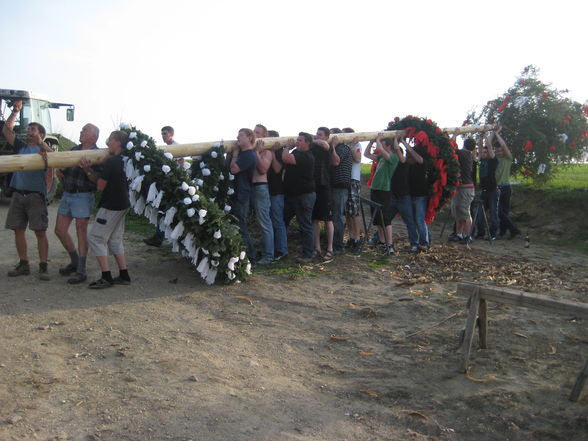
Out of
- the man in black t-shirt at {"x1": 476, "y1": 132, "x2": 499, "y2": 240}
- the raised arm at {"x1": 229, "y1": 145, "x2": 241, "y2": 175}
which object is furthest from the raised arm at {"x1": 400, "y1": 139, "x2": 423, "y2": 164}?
the raised arm at {"x1": 229, "y1": 145, "x2": 241, "y2": 175}

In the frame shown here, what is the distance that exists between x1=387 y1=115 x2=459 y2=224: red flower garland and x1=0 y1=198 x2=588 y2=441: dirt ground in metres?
2.05

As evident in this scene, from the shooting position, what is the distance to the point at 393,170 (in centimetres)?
951

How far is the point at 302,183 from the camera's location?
857cm

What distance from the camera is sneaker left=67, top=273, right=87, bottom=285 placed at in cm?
718

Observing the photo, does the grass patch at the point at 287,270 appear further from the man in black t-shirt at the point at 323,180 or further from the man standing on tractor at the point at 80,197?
the man standing on tractor at the point at 80,197

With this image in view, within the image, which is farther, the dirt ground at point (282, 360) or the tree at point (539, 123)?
the tree at point (539, 123)

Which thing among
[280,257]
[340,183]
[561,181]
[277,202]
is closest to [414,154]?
[340,183]

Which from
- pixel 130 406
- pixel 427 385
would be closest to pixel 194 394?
pixel 130 406

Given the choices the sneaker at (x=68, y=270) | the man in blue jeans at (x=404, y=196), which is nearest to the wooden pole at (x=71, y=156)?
the sneaker at (x=68, y=270)

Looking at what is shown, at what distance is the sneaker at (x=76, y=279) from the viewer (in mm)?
7184

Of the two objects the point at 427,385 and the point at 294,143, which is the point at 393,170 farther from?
the point at 427,385

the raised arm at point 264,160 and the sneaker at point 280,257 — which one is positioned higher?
the raised arm at point 264,160

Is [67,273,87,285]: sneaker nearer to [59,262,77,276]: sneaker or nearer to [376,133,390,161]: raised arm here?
[59,262,77,276]: sneaker

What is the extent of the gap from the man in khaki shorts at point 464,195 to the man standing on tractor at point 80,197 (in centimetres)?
665
